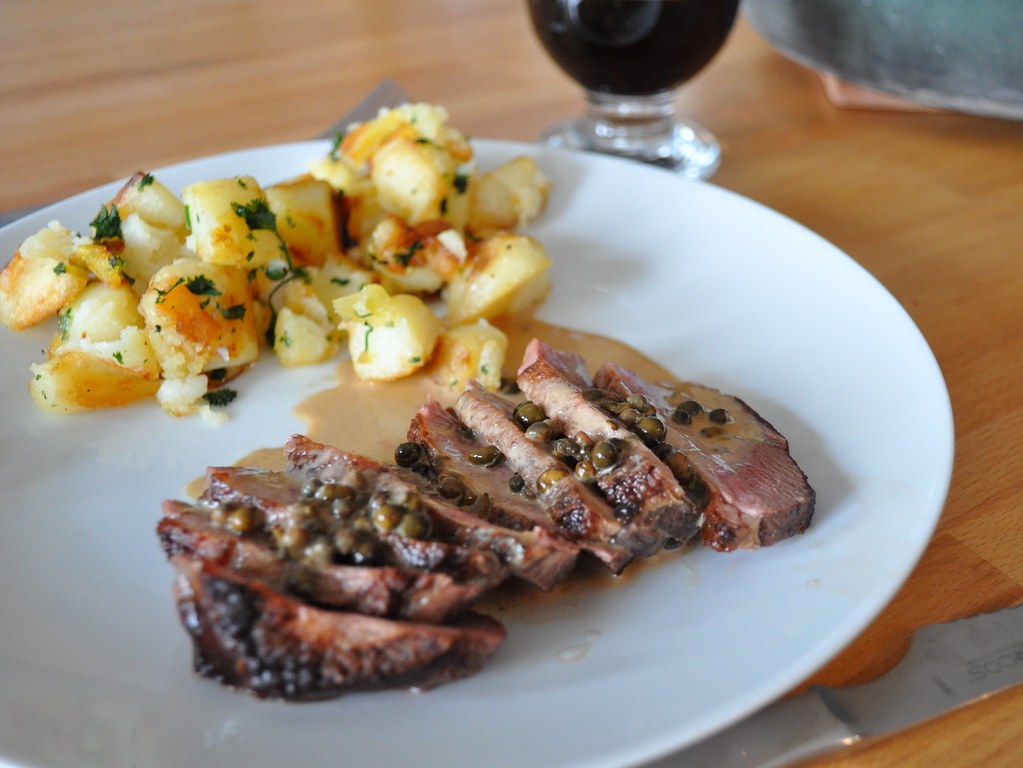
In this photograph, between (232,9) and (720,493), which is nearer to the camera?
(720,493)

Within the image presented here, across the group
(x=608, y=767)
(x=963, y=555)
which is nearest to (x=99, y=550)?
(x=608, y=767)

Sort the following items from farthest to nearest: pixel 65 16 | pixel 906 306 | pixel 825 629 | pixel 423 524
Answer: pixel 65 16 → pixel 906 306 → pixel 423 524 → pixel 825 629

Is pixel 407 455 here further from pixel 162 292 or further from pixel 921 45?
pixel 921 45

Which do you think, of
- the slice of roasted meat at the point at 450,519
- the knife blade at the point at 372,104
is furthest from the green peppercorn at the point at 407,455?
the knife blade at the point at 372,104

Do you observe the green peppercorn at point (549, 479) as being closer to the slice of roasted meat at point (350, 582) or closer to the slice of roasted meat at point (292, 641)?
the slice of roasted meat at point (350, 582)

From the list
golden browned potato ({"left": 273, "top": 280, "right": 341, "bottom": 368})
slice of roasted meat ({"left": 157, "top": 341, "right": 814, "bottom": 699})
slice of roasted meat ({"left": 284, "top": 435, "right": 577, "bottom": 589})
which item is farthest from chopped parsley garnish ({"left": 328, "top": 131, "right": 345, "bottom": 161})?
slice of roasted meat ({"left": 284, "top": 435, "right": 577, "bottom": 589})

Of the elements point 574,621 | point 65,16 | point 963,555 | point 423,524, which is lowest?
point 963,555

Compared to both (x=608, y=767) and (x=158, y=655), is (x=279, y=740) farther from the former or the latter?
(x=608, y=767)

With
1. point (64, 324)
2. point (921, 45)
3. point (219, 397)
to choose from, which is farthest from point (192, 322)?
point (921, 45)
